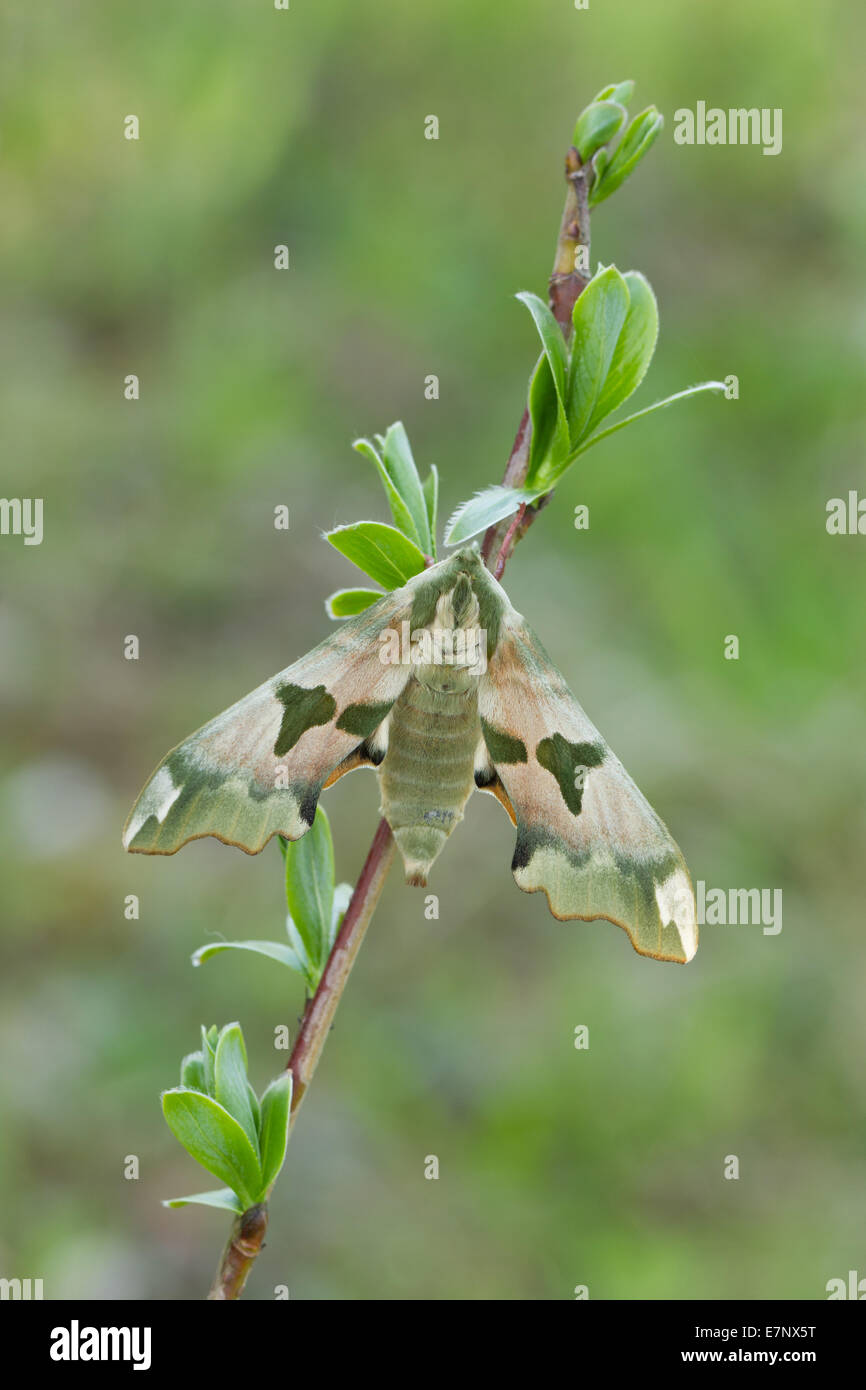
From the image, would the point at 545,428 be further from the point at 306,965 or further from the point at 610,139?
the point at 306,965

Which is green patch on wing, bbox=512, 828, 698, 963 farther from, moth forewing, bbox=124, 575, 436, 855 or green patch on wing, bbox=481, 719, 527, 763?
moth forewing, bbox=124, 575, 436, 855

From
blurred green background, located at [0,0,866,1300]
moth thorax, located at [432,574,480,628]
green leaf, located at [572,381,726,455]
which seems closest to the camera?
green leaf, located at [572,381,726,455]

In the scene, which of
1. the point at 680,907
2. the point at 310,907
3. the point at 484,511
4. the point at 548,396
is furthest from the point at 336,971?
the point at 548,396

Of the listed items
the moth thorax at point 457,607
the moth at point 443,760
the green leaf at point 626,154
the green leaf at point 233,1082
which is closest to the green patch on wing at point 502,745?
the moth at point 443,760

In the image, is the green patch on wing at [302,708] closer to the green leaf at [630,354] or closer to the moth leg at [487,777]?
the moth leg at [487,777]

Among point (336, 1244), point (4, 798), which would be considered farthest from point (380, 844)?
point (4, 798)

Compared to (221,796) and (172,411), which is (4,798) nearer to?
(172,411)

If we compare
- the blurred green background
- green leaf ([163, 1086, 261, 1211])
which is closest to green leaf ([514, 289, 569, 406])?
green leaf ([163, 1086, 261, 1211])
